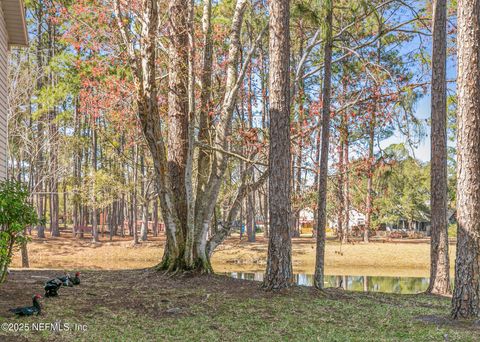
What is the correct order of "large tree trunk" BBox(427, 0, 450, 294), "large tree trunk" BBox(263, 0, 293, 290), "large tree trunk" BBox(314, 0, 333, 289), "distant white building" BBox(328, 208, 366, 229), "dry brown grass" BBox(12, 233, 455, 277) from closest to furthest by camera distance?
"large tree trunk" BBox(263, 0, 293, 290), "large tree trunk" BBox(314, 0, 333, 289), "large tree trunk" BBox(427, 0, 450, 294), "distant white building" BBox(328, 208, 366, 229), "dry brown grass" BBox(12, 233, 455, 277)

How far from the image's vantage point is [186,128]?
1014 cm

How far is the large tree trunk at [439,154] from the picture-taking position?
348 inches

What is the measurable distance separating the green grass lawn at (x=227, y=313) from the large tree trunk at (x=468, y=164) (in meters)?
0.49

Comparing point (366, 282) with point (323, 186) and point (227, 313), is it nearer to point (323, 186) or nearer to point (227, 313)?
point (323, 186)

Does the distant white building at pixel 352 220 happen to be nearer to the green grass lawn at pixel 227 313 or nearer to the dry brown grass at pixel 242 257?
the dry brown grass at pixel 242 257

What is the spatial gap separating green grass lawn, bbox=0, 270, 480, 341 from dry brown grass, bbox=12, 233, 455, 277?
11.0m

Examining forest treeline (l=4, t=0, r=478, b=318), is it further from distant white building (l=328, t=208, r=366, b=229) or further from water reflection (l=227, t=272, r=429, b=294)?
water reflection (l=227, t=272, r=429, b=294)

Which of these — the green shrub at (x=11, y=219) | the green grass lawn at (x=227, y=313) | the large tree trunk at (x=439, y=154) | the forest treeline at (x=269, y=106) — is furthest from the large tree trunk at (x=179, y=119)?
the large tree trunk at (x=439, y=154)

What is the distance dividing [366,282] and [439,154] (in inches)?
370

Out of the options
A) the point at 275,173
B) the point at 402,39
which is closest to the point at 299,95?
the point at 402,39

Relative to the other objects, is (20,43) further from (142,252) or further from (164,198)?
(142,252)

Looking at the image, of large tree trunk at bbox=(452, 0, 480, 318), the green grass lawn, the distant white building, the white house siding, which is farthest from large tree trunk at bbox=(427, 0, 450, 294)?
the white house siding

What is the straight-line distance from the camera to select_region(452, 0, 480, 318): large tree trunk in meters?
5.99

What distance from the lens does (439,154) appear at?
8.95 meters
